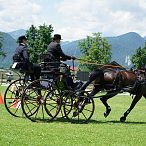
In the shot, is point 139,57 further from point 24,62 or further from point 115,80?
point 24,62

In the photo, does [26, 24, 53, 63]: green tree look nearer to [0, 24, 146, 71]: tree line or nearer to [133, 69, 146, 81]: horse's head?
[0, 24, 146, 71]: tree line

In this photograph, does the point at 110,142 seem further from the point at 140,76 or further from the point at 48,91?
the point at 140,76

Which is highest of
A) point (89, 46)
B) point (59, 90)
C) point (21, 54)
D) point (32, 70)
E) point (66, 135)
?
point (89, 46)

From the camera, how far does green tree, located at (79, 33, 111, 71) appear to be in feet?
251

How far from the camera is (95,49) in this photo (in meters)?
76.7

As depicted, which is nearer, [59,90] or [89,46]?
[59,90]

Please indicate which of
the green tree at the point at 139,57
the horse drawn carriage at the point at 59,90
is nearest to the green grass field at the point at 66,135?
the horse drawn carriage at the point at 59,90

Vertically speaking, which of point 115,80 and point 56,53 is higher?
point 56,53

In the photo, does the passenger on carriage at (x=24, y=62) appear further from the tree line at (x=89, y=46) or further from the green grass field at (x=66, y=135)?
the tree line at (x=89, y=46)

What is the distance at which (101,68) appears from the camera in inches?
518

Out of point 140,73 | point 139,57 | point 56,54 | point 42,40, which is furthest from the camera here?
point 139,57

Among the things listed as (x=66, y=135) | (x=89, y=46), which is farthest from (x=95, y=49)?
(x=66, y=135)

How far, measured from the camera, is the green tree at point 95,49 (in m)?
76.4

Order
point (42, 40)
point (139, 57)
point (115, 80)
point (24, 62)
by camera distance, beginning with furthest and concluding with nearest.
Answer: point (139, 57)
point (42, 40)
point (115, 80)
point (24, 62)
